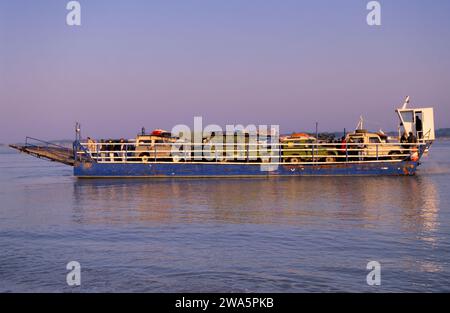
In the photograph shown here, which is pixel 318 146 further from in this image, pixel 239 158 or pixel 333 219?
pixel 333 219

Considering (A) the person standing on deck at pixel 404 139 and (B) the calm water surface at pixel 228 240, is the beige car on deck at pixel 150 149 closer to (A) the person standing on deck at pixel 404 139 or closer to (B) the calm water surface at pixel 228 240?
(B) the calm water surface at pixel 228 240

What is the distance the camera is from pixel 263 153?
111 feet

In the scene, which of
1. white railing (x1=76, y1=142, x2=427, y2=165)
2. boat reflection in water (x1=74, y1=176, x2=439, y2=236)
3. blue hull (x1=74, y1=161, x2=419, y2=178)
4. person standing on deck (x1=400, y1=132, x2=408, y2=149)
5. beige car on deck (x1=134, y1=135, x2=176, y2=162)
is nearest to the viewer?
boat reflection in water (x1=74, y1=176, x2=439, y2=236)

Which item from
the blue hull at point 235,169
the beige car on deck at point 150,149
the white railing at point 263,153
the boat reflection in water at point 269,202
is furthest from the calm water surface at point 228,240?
the beige car on deck at point 150,149

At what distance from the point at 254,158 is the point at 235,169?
1594 mm

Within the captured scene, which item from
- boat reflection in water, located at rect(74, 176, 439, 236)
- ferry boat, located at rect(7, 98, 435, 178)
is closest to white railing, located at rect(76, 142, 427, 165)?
ferry boat, located at rect(7, 98, 435, 178)

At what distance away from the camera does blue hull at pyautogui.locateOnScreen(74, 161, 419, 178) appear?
3306cm

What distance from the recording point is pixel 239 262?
37.4ft

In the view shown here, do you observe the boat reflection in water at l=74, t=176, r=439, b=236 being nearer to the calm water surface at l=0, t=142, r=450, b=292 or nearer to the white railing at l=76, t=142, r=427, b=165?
the calm water surface at l=0, t=142, r=450, b=292

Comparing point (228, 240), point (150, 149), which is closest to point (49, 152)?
point (150, 149)

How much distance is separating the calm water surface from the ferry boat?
769 cm

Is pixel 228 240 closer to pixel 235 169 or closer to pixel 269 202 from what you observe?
pixel 269 202
